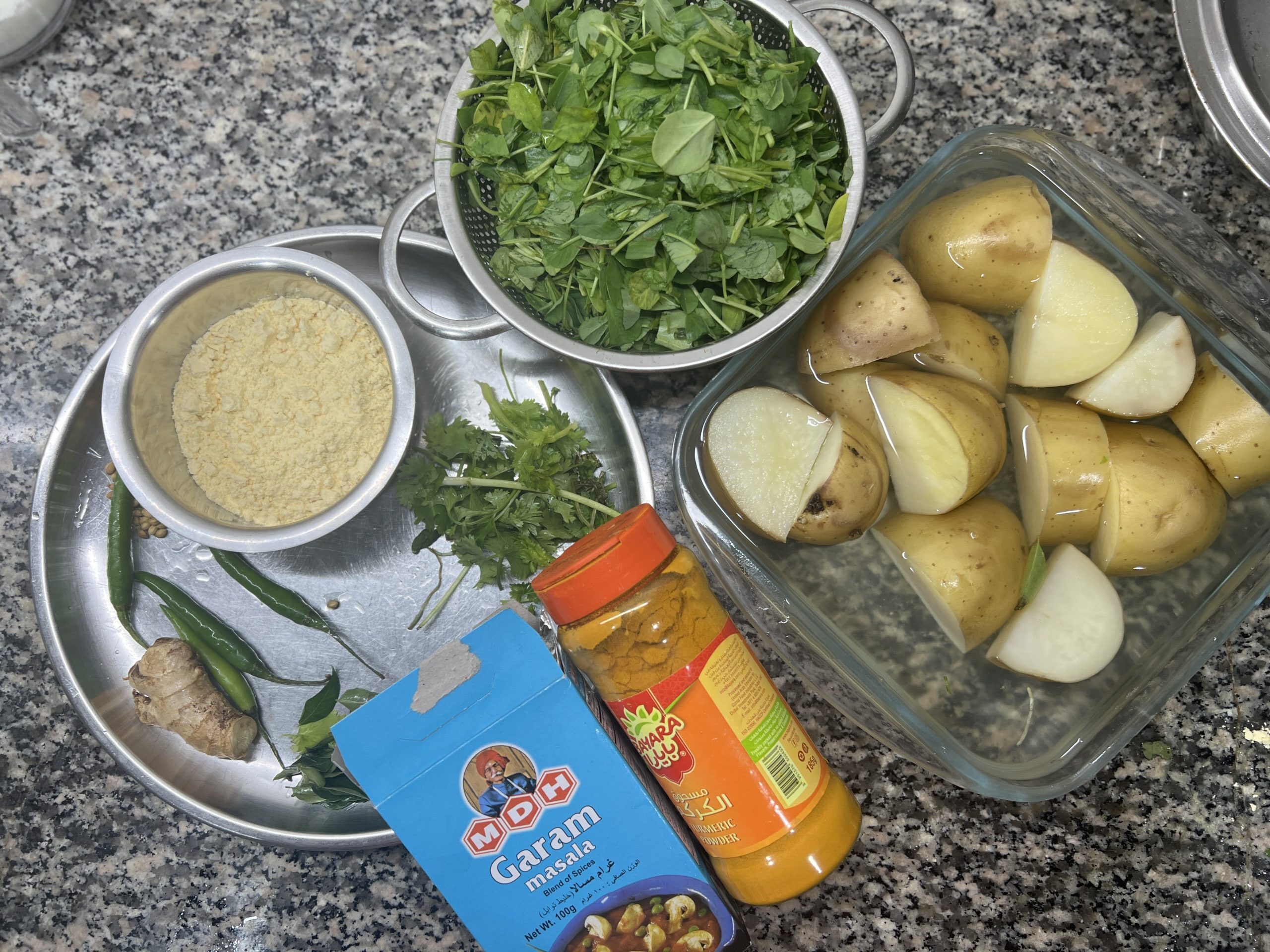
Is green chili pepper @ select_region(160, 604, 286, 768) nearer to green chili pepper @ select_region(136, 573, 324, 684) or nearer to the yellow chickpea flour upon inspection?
green chili pepper @ select_region(136, 573, 324, 684)

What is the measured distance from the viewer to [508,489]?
92 cm

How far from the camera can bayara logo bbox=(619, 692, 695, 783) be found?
2.54 ft

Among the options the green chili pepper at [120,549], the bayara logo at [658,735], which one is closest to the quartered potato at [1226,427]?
the bayara logo at [658,735]

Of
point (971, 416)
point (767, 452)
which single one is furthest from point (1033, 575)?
point (767, 452)

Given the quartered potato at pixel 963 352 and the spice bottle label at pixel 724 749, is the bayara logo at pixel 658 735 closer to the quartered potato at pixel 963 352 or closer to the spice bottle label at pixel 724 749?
the spice bottle label at pixel 724 749

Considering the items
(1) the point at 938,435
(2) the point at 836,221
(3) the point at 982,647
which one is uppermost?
(2) the point at 836,221

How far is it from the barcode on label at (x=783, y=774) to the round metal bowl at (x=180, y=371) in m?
0.51

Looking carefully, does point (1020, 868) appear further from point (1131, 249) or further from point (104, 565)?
point (104, 565)

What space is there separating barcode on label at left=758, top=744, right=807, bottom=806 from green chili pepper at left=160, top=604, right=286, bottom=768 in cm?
62

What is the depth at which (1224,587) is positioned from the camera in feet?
2.92

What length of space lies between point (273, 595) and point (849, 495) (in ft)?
2.33

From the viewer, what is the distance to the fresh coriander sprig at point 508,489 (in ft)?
2.97

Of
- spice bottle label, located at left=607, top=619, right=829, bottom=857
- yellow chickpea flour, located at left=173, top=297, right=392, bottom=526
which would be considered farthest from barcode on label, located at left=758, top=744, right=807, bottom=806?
yellow chickpea flour, located at left=173, top=297, right=392, bottom=526

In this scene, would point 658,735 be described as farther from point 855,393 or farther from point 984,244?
point 984,244
